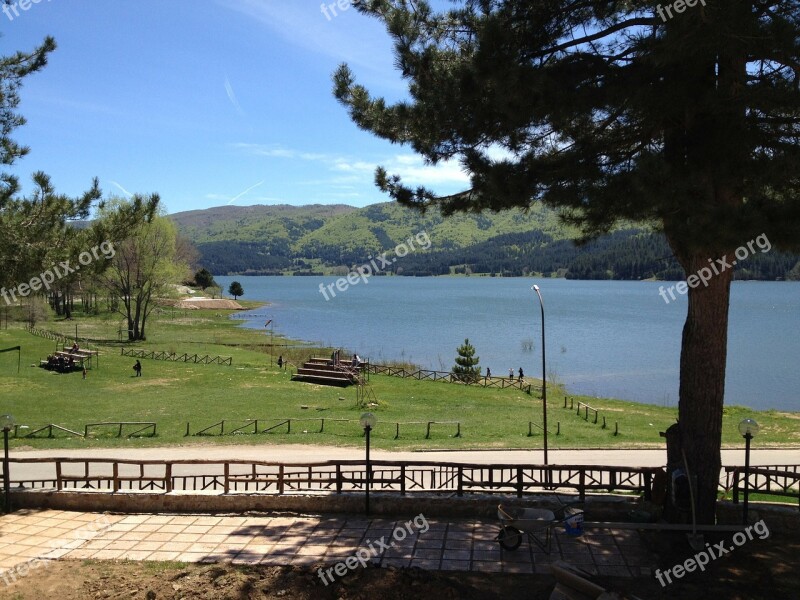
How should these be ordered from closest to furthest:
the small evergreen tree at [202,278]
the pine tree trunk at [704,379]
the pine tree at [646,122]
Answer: the pine tree at [646,122], the pine tree trunk at [704,379], the small evergreen tree at [202,278]

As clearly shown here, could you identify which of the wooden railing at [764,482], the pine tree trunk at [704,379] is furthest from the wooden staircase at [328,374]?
the pine tree trunk at [704,379]

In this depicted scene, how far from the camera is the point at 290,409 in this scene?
1046 inches

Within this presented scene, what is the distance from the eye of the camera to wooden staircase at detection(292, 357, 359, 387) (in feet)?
109

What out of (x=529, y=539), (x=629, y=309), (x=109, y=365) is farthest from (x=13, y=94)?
(x=629, y=309)

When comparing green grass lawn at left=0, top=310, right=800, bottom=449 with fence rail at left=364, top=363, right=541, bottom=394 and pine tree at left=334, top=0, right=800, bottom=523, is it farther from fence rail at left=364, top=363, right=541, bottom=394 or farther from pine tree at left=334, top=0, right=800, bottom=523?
pine tree at left=334, top=0, right=800, bottom=523

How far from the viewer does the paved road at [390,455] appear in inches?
725

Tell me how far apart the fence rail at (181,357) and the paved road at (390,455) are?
67.5 feet

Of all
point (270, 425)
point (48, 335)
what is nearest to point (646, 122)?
point (270, 425)

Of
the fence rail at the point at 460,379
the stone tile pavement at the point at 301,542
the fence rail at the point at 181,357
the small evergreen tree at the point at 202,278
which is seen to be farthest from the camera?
the small evergreen tree at the point at 202,278

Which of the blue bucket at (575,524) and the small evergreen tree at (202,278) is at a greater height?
the small evergreen tree at (202,278)

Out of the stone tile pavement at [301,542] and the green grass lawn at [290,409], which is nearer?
the stone tile pavement at [301,542]

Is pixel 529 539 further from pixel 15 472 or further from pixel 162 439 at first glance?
pixel 162 439

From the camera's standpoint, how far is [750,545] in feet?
29.0

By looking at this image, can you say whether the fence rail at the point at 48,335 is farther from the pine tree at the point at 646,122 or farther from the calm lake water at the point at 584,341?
the pine tree at the point at 646,122
